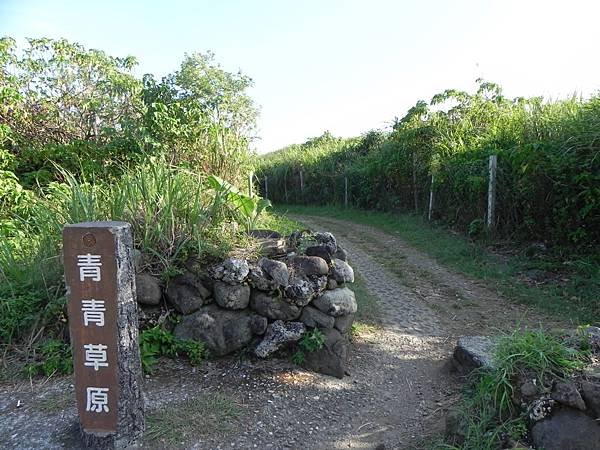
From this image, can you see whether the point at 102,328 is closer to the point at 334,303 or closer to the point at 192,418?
the point at 192,418

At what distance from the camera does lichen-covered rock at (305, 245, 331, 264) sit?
4.12 m

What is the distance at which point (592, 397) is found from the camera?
7.29ft

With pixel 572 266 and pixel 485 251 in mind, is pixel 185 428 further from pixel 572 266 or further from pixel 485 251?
pixel 485 251

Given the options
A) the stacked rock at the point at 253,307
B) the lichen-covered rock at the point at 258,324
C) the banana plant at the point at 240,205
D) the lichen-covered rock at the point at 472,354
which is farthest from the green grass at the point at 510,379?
the banana plant at the point at 240,205

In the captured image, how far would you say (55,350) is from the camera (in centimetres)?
360

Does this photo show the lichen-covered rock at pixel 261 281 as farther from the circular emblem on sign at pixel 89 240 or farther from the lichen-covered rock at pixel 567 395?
the lichen-covered rock at pixel 567 395

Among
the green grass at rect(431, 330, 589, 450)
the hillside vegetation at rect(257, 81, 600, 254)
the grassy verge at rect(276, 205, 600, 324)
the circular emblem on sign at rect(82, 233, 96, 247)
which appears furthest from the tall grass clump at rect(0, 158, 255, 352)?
the hillside vegetation at rect(257, 81, 600, 254)

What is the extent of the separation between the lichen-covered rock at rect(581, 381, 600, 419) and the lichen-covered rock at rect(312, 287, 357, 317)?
6.36 feet

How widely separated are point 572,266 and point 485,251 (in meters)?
1.61

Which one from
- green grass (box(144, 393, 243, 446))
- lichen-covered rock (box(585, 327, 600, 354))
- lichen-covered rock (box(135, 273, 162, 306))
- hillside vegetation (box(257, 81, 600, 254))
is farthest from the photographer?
hillside vegetation (box(257, 81, 600, 254))

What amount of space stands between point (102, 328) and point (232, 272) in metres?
1.30

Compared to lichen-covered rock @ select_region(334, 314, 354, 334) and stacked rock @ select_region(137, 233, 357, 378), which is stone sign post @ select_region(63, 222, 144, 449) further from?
lichen-covered rock @ select_region(334, 314, 354, 334)

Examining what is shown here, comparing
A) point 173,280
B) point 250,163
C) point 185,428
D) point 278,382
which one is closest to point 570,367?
point 278,382

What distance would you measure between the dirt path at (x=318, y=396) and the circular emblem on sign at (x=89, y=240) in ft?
4.21
